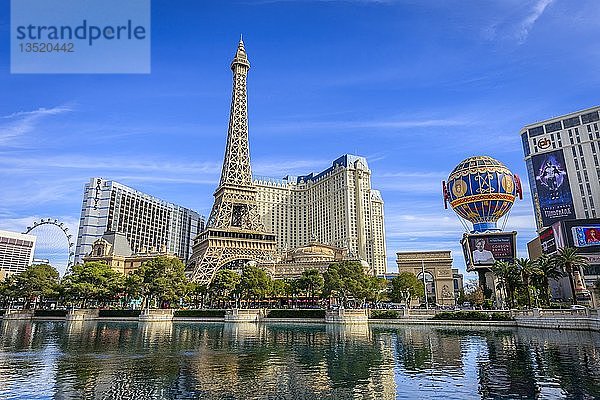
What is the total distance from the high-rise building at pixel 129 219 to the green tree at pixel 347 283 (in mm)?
88341

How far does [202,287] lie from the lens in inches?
3342

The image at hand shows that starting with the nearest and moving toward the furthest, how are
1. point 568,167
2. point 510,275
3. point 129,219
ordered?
1. point 510,275
2. point 568,167
3. point 129,219

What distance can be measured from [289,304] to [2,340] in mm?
55136

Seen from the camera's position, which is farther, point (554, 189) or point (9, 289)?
point (554, 189)

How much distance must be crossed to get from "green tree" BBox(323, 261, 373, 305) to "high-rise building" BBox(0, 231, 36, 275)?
14829 cm

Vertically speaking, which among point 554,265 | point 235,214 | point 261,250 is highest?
point 235,214

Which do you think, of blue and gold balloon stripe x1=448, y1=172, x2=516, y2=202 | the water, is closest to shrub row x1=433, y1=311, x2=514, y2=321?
the water

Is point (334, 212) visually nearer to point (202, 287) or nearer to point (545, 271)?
point (202, 287)

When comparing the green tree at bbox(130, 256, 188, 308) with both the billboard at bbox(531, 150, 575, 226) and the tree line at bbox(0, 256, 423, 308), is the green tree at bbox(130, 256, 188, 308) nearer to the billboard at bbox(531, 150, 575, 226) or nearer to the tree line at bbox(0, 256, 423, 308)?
the tree line at bbox(0, 256, 423, 308)

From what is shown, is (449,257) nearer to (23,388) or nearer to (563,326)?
(563,326)

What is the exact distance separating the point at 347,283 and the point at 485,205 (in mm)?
32817

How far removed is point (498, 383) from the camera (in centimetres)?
2041

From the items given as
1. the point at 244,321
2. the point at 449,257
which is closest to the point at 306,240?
the point at 449,257

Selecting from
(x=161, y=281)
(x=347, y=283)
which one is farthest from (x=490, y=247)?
(x=161, y=281)
